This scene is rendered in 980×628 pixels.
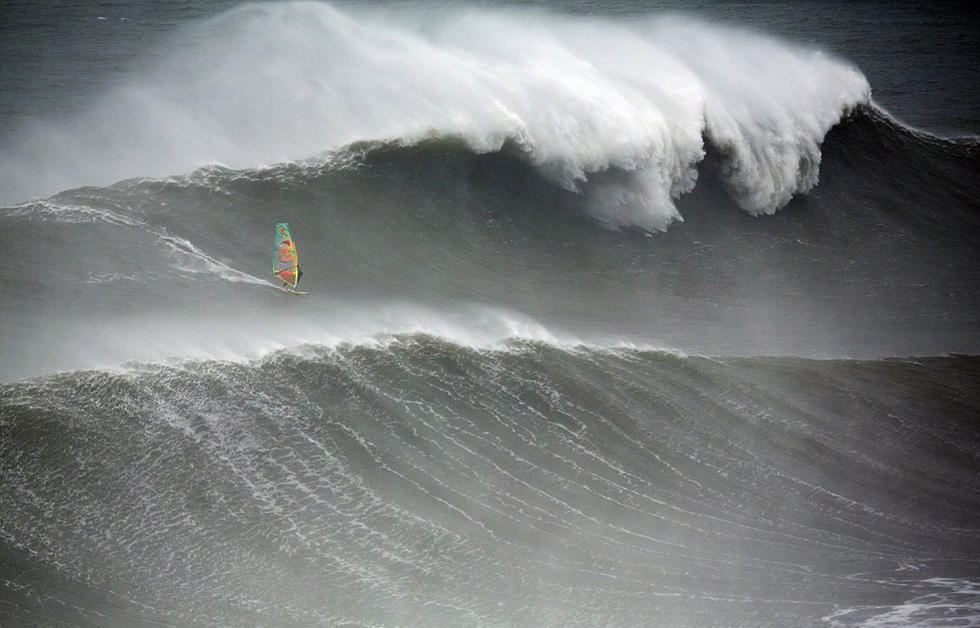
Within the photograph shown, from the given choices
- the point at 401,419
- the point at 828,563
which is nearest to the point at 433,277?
the point at 401,419

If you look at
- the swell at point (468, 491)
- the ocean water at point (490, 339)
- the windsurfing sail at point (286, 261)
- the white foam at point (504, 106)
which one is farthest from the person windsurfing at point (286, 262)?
the white foam at point (504, 106)

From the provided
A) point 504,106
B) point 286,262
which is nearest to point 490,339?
point 286,262

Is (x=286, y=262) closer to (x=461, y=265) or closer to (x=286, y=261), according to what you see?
(x=286, y=261)

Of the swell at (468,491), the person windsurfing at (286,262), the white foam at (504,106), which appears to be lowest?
the swell at (468,491)

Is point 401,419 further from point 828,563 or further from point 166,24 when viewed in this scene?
point 166,24

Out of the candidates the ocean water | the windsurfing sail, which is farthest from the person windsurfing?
the ocean water

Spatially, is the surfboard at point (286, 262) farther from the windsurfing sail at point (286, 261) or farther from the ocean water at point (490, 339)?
the ocean water at point (490, 339)
